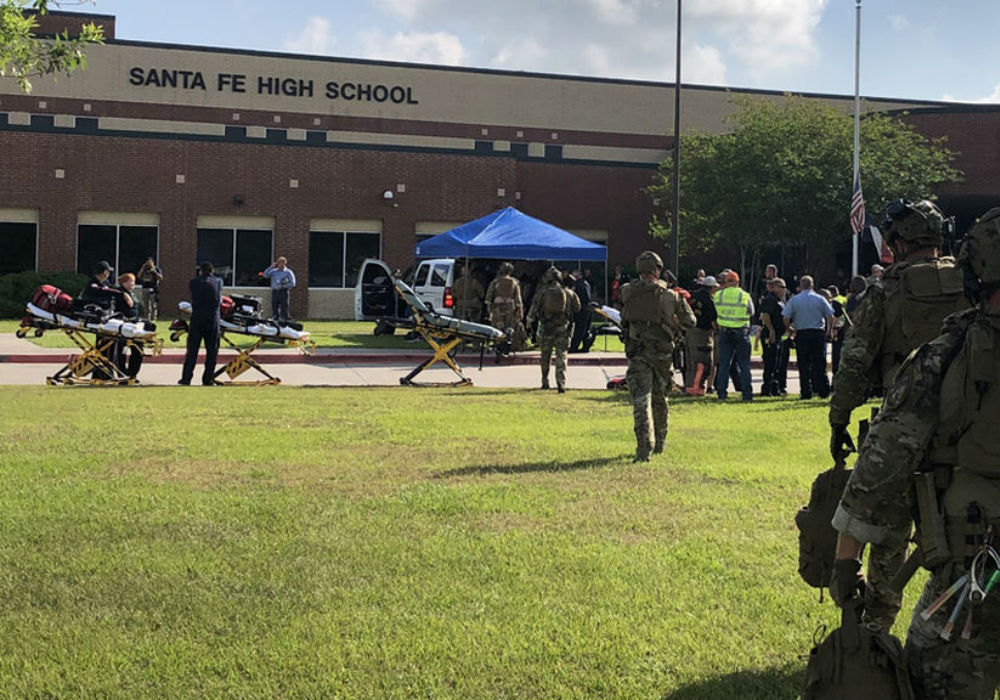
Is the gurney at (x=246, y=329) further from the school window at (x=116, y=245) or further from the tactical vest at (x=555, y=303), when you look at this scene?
the school window at (x=116, y=245)

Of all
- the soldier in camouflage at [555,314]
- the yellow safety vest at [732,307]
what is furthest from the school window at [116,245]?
the yellow safety vest at [732,307]

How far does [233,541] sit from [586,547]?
2.10 meters

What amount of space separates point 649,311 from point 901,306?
4.80m

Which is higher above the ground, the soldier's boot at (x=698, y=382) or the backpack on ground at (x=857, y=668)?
the soldier's boot at (x=698, y=382)

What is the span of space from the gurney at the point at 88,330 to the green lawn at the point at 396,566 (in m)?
5.01

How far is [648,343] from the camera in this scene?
33.8 ft

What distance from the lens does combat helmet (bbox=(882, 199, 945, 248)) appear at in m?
5.73

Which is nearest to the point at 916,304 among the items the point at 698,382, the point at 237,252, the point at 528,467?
the point at 528,467

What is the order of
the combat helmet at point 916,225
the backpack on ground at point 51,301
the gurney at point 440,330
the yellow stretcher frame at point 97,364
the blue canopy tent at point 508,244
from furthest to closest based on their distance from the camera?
the blue canopy tent at point 508,244 → the gurney at point 440,330 → the yellow stretcher frame at point 97,364 → the backpack on ground at point 51,301 → the combat helmet at point 916,225

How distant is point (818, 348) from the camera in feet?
53.1

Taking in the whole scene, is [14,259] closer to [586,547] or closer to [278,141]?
[278,141]

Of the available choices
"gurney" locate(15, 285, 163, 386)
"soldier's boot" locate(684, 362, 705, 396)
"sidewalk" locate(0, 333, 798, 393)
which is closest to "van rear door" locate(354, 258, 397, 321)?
"sidewalk" locate(0, 333, 798, 393)

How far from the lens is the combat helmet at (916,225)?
5.73 metres

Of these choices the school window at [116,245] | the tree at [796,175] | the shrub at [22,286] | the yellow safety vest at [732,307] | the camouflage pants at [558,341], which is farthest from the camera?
the tree at [796,175]
